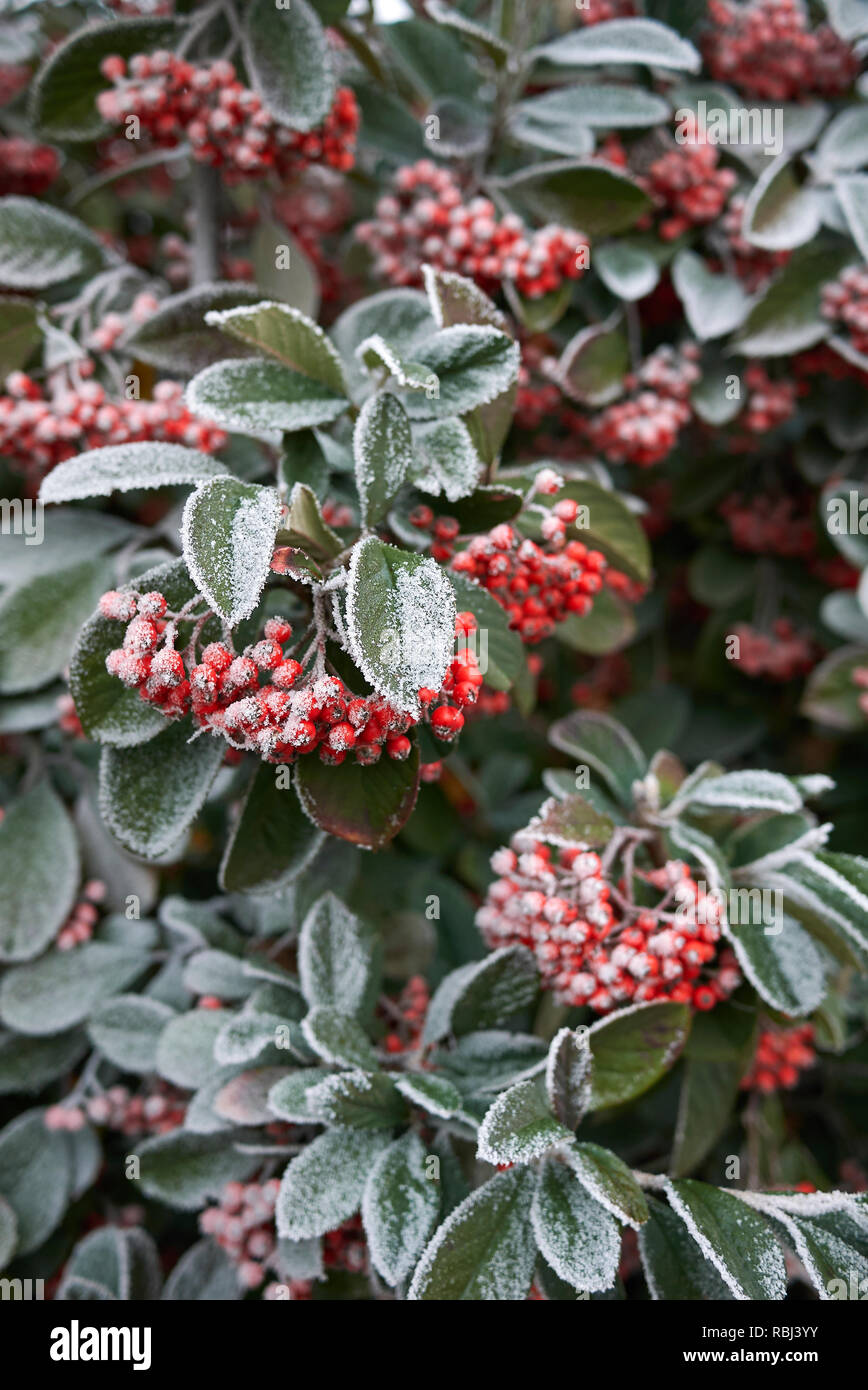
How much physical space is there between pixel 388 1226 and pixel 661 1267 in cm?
26

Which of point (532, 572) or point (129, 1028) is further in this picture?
point (129, 1028)

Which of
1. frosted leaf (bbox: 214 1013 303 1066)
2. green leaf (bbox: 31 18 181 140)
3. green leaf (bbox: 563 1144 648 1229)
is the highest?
green leaf (bbox: 31 18 181 140)

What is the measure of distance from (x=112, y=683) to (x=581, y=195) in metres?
0.86

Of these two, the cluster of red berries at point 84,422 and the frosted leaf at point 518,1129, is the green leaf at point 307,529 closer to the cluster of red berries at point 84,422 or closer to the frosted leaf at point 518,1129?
the cluster of red berries at point 84,422

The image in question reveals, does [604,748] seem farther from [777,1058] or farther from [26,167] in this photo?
[26,167]

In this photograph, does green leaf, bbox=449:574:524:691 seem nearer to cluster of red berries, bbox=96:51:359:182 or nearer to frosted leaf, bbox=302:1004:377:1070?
frosted leaf, bbox=302:1004:377:1070

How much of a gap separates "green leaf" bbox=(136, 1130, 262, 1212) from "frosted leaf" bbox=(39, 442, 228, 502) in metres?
0.69

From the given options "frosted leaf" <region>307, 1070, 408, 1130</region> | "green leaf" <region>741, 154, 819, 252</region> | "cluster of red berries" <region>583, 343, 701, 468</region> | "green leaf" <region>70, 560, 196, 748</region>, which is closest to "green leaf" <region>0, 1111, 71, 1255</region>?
"frosted leaf" <region>307, 1070, 408, 1130</region>

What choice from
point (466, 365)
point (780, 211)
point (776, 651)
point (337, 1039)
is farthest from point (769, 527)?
point (337, 1039)

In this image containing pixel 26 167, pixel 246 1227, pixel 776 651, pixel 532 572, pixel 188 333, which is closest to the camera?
pixel 532 572

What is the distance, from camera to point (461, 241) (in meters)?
1.24

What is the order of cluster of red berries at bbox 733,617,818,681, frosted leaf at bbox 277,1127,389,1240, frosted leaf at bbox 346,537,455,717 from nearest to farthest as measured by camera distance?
frosted leaf at bbox 346,537,455,717, frosted leaf at bbox 277,1127,389,1240, cluster of red berries at bbox 733,617,818,681

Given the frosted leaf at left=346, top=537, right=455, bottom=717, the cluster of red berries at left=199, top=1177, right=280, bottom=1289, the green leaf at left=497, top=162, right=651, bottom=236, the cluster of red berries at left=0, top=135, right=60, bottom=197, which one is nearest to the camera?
the frosted leaf at left=346, top=537, right=455, bottom=717

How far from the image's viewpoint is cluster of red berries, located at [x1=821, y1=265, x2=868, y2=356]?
1.31 meters
